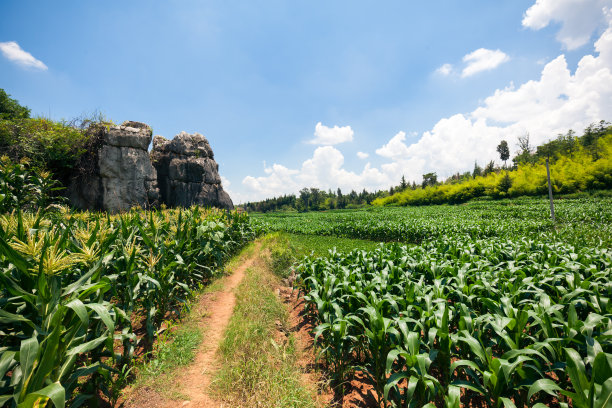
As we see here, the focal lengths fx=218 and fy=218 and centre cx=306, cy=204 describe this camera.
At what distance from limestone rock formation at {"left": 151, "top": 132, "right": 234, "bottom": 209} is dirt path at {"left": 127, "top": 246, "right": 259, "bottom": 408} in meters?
15.7

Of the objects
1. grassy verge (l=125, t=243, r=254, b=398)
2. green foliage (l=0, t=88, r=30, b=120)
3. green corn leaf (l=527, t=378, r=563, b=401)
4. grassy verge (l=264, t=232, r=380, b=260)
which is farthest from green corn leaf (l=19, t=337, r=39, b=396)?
green foliage (l=0, t=88, r=30, b=120)

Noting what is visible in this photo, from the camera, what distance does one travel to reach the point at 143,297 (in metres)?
4.06

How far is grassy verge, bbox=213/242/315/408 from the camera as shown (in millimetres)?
2709

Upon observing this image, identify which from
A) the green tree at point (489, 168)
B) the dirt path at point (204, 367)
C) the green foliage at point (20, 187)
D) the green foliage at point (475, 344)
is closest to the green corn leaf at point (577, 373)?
the green foliage at point (475, 344)

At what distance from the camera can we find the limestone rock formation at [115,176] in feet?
48.9

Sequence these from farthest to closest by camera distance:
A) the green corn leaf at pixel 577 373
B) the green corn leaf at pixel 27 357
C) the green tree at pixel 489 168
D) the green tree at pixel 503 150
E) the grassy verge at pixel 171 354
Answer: the green tree at pixel 503 150
the green tree at pixel 489 168
the grassy verge at pixel 171 354
the green corn leaf at pixel 577 373
the green corn leaf at pixel 27 357

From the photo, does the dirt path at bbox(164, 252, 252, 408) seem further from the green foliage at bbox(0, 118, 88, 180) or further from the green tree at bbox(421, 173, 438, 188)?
the green tree at bbox(421, 173, 438, 188)

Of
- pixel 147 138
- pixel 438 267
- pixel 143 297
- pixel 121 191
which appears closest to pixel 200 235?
pixel 143 297

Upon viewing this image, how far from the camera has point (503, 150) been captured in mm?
69875

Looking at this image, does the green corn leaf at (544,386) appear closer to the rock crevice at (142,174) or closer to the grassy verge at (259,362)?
the grassy verge at (259,362)

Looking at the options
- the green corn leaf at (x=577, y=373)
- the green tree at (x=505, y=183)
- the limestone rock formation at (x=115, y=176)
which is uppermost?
the limestone rock formation at (x=115, y=176)

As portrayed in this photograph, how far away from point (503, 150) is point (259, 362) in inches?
3714

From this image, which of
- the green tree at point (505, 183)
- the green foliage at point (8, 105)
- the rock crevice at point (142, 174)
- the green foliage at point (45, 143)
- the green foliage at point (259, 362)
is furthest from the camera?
the green tree at point (505, 183)

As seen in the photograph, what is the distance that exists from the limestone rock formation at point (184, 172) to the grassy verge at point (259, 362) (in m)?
16.8
